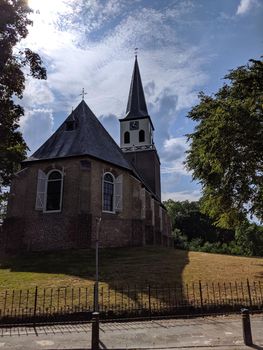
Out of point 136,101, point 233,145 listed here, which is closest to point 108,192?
point 233,145

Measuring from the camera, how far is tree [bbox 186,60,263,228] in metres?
17.8

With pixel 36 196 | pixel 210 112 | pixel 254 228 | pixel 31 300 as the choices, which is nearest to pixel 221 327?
pixel 31 300

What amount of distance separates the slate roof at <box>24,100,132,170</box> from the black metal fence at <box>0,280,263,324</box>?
13.7m

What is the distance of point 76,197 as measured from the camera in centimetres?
2475

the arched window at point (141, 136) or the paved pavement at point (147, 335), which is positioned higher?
the arched window at point (141, 136)

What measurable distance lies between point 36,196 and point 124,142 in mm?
19249

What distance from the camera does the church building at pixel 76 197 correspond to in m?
24.4

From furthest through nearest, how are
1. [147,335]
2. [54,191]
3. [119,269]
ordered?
[54,191]
[119,269]
[147,335]

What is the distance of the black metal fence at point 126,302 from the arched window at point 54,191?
441 inches

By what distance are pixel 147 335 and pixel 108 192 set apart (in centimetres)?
1831

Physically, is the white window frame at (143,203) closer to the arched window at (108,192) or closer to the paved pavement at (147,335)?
the arched window at (108,192)

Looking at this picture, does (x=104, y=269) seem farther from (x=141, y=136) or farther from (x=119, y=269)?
(x=141, y=136)

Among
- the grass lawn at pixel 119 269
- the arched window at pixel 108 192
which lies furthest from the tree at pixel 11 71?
the arched window at pixel 108 192

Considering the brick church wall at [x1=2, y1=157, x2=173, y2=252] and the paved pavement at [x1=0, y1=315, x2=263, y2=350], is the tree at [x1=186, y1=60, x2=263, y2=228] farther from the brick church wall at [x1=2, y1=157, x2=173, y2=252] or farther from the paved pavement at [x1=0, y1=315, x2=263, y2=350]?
the paved pavement at [x1=0, y1=315, x2=263, y2=350]
